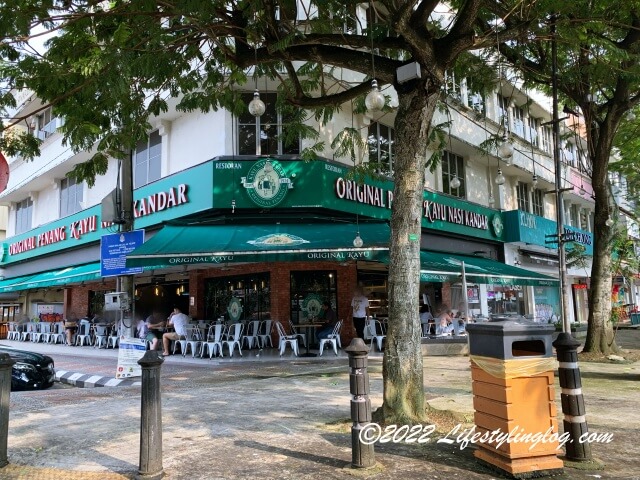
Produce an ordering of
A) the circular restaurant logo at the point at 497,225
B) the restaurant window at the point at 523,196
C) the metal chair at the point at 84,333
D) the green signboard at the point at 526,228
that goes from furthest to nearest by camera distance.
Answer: the restaurant window at the point at 523,196, the green signboard at the point at 526,228, the circular restaurant logo at the point at 497,225, the metal chair at the point at 84,333

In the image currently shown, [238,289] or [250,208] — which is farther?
[238,289]

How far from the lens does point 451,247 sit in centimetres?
1991

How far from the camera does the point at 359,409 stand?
15.4ft

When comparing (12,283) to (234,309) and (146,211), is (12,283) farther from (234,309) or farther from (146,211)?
(234,309)

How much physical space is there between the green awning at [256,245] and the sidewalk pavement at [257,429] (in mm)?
2815

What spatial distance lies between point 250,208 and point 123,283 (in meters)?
4.87

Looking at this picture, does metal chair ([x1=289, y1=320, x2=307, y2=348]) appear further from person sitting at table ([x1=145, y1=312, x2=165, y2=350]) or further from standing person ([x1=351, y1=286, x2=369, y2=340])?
person sitting at table ([x1=145, y1=312, x2=165, y2=350])

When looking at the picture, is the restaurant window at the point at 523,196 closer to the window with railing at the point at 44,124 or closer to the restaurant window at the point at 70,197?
the restaurant window at the point at 70,197

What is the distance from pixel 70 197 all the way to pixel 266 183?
13151 mm

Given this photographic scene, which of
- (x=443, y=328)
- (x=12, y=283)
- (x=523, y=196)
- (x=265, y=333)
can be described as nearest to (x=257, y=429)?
(x=265, y=333)

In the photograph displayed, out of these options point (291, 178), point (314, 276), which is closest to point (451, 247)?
point (314, 276)

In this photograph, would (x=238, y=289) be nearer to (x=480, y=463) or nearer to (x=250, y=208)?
(x=250, y=208)

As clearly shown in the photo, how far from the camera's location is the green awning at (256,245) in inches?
493

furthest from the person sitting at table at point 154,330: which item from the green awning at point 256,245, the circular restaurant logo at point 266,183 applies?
the circular restaurant logo at point 266,183
